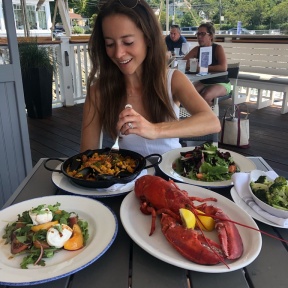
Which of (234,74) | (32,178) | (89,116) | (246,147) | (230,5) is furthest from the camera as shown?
(230,5)

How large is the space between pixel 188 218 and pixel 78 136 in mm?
3657

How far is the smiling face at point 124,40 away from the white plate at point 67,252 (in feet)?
2.49

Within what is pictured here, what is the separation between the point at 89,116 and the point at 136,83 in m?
0.34

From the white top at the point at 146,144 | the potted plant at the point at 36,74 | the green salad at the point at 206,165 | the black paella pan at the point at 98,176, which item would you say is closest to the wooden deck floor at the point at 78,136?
the potted plant at the point at 36,74

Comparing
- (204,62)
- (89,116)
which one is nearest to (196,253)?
(89,116)

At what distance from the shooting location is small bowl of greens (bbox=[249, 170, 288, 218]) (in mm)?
908

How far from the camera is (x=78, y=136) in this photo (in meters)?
4.28

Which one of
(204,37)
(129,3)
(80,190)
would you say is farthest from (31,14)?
(80,190)

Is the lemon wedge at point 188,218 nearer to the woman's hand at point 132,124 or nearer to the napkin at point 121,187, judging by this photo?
the napkin at point 121,187

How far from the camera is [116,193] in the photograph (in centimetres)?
105

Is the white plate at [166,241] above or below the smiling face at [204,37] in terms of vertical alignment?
below

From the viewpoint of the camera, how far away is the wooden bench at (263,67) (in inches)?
204

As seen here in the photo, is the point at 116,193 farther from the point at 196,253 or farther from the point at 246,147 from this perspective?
the point at 246,147

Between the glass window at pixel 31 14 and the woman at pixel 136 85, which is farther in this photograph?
the glass window at pixel 31 14
